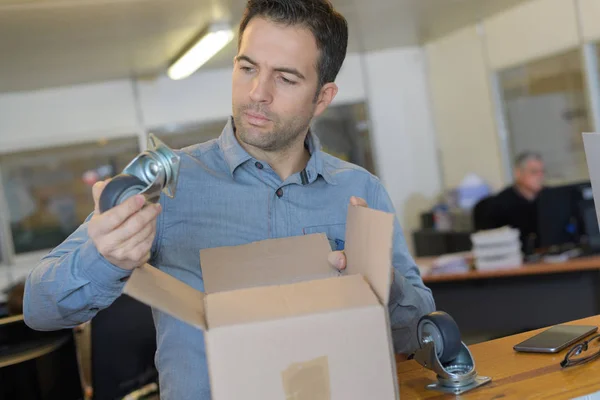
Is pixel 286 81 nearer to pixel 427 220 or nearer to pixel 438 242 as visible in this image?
pixel 438 242

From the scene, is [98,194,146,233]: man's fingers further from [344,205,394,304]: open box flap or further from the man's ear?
the man's ear

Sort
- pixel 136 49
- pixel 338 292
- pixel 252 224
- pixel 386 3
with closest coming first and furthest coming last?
pixel 338 292 → pixel 252 224 → pixel 386 3 → pixel 136 49

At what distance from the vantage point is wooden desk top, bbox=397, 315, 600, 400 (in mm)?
1328

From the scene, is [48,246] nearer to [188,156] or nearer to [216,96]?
[216,96]

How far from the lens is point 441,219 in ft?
24.3

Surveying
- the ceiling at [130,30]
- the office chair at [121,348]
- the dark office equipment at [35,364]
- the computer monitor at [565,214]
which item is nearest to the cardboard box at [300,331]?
the dark office equipment at [35,364]

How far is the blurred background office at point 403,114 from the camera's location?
478 cm

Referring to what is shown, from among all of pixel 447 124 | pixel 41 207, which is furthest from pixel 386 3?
pixel 41 207

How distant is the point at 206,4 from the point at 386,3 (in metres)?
1.57

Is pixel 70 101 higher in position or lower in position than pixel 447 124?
higher

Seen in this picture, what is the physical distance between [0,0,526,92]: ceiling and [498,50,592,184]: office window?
0.66 m

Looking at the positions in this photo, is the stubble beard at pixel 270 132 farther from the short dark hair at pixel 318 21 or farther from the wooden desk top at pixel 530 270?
the wooden desk top at pixel 530 270

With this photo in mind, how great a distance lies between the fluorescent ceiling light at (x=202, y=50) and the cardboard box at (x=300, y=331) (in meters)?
4.42

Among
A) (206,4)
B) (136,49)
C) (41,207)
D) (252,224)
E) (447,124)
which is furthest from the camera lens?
A: (447,124)
